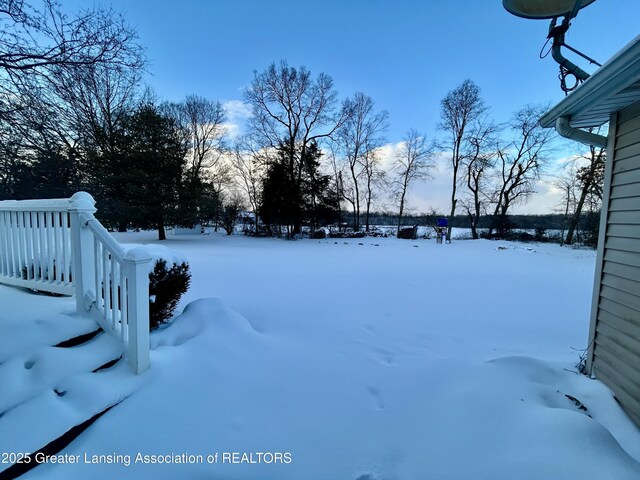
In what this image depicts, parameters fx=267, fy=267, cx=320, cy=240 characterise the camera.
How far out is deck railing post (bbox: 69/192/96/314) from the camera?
2.27 m

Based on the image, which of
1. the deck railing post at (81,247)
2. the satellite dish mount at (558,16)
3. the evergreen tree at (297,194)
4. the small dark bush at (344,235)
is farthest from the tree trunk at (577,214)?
the deck railing post at (81,247)

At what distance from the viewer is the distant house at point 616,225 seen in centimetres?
191

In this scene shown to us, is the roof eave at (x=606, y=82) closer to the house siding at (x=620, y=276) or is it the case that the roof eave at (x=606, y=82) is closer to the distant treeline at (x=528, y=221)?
the house siding at (x=620, y=276)

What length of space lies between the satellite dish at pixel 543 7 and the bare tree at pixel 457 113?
16.6 metres

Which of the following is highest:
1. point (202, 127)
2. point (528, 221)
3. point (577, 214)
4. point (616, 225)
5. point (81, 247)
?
point (202, 127)

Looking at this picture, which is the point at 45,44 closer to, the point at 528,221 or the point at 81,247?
the point at 81,247

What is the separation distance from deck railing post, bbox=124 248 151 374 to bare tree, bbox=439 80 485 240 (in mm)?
18322

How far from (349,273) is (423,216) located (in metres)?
17.3

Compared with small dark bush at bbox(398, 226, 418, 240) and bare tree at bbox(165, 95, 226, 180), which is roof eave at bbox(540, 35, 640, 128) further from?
bare tree at bbox(165, 95, 226, 180)

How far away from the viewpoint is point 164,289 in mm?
3156

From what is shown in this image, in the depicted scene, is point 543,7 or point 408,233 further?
point 408,233

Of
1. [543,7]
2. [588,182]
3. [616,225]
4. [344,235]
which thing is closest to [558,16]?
[543,7]

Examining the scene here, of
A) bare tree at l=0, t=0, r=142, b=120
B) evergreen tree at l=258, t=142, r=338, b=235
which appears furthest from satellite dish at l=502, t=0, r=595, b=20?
evergreen tree at l=258, t=142, r=338, b=235

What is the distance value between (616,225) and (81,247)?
450 cm
